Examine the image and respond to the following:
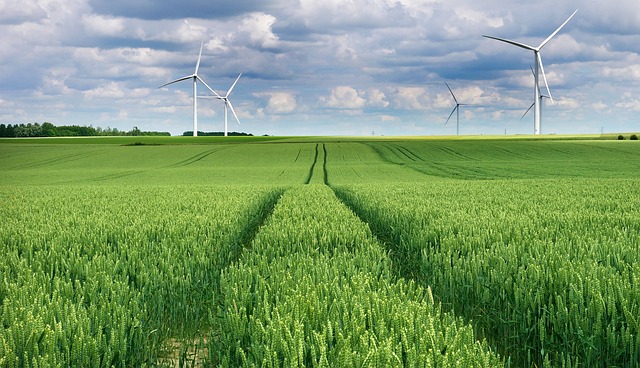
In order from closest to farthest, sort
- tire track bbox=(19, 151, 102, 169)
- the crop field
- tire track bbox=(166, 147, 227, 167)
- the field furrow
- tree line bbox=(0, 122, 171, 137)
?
the field furrow
the crop field
tire track bbox=(166, 147, 227, 167)
tire track bbox=(19, 151, 102, 169)
tree line bbox=(0, 122, 171, 137)

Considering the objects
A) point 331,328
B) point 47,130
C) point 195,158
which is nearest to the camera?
point 331,328

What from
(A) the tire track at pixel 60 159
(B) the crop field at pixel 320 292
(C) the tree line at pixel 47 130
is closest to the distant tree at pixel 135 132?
(C) the tree line at pixel 47 130

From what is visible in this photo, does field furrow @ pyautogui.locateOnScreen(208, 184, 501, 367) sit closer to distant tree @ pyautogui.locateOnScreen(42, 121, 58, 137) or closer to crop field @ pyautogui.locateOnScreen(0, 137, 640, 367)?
crop field @ pyautogui.locateOnScreen(0, 137, 640, 367)

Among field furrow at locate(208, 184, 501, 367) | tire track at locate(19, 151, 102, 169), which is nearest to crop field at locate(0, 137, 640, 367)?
field furrow at locate(208, 184, 501, 367)

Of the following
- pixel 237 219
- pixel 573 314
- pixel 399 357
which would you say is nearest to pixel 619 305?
pixel 573 314

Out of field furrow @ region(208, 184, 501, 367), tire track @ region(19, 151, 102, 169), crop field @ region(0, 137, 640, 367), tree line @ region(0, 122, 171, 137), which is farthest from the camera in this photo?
tree line @ region(0, 122, 171, 137)

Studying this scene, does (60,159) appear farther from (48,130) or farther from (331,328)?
(48,130)

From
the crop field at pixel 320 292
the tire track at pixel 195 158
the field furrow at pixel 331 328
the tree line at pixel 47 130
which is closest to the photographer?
the field furrow at pixel 331 328

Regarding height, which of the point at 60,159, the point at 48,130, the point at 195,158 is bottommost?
the point at 60,159

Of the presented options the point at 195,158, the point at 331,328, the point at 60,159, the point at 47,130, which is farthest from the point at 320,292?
the point at 47,130

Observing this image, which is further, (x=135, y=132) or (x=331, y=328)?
(x=135, y=132)

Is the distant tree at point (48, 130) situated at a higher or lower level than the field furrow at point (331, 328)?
higher

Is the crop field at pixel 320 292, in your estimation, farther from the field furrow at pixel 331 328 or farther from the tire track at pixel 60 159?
the tire track at pixel 60 159

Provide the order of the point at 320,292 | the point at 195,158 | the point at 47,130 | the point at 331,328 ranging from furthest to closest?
the point at 47,130
the point at 195,158
the point at 320,292
the point at 331,328
